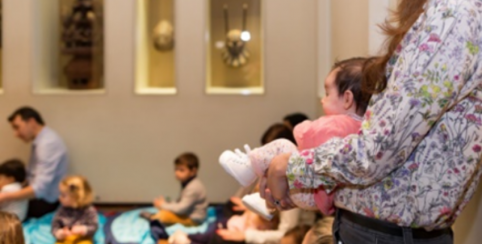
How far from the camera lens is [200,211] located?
4.54 metres

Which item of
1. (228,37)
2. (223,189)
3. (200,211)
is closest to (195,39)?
(228,37)

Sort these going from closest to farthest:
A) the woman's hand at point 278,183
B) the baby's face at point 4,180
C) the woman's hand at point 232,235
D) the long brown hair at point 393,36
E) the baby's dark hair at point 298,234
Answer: the long brown hair at point 393,36, the woman's hand at point 278,183, the baby's dark hair at point 298,234, the woman's hand at point 232,235, the baby's face at point 4,180

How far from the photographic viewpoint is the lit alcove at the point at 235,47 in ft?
18.9

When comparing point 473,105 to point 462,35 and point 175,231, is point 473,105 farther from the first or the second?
point 175,231

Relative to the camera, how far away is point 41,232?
4473 mm

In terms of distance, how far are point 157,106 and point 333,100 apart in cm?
400

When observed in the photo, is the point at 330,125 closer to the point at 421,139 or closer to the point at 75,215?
the point at 421,139

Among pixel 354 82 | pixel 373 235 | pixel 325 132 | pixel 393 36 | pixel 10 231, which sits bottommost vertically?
pixel 10 231

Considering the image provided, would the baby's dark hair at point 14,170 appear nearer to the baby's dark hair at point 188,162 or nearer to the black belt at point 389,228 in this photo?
the baby's dark hair at point 188,162

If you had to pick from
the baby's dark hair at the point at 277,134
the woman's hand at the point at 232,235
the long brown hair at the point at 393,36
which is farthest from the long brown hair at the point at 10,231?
the baby's dark hair at the point at 277,134

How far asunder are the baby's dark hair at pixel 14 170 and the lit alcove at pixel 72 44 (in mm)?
1079

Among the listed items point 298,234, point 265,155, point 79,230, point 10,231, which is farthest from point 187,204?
point 265,155

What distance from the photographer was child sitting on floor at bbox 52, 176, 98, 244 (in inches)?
168

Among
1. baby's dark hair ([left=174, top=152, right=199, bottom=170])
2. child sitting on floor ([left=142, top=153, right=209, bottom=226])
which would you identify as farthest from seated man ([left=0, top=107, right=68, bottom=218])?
baby's dark hair ([left=174, top=152, right=199, bottom=170])
